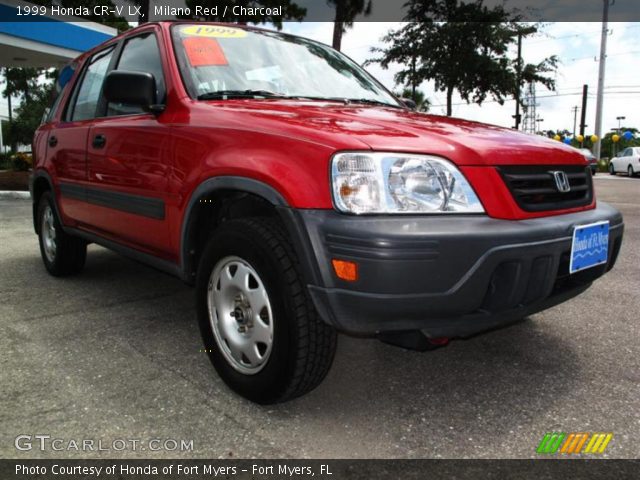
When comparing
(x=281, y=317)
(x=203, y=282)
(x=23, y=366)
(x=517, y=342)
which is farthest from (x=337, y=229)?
(x=23, y=366)

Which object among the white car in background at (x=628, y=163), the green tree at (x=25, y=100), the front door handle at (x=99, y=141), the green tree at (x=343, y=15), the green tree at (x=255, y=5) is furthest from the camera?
the green tree at (x=25, y=100)

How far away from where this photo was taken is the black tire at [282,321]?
6.39ft

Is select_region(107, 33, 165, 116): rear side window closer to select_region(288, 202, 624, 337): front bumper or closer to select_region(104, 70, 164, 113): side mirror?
select_region(104, 70, 164, 113): side mirror

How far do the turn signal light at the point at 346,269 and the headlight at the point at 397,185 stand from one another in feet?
0.57

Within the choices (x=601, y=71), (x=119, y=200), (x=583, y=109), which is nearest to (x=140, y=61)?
(x=119, y=200)

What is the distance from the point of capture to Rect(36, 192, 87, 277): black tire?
4125 millimetres

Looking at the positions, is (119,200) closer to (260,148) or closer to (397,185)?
(260,148)

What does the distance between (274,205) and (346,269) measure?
0.39 meters

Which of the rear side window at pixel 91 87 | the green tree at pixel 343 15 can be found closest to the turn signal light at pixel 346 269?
the rear side window at pixel 91 87

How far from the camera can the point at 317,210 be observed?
6.01ft

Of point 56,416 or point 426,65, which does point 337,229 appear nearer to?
point 56,416

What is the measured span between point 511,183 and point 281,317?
0.97 metres
